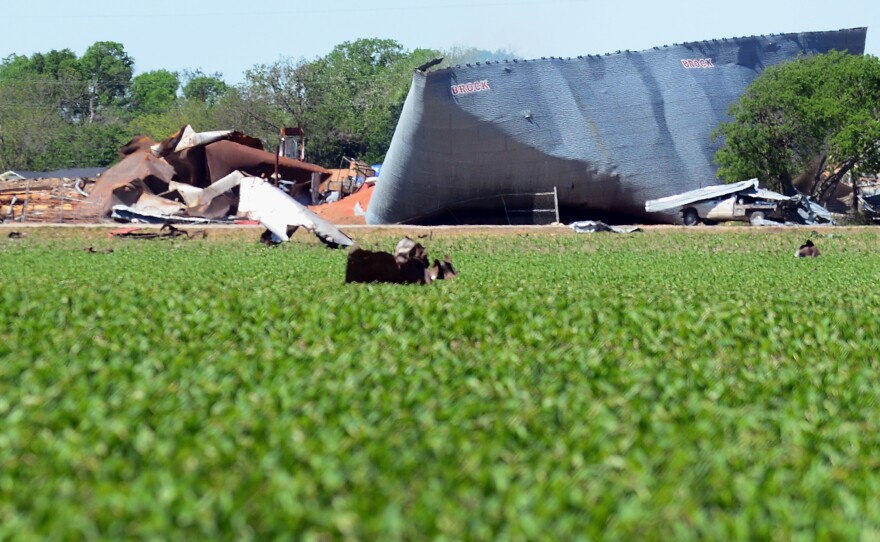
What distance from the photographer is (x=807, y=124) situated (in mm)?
50531

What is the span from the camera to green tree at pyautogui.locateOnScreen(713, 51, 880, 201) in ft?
160

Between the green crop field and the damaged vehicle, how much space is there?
105 feet

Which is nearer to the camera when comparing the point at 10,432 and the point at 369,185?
the point at 10,432

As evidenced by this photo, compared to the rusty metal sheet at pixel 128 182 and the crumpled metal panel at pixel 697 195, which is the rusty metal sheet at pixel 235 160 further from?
the crumpled metal panel at pixel 697 195

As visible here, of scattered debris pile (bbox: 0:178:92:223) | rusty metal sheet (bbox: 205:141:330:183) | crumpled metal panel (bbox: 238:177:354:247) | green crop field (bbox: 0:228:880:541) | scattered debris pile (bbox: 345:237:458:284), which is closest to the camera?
green crop field (bbox: 0:228:880:541)

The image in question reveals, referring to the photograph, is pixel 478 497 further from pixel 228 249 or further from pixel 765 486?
pixel 228 249

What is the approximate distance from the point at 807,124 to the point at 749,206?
15.3 feet

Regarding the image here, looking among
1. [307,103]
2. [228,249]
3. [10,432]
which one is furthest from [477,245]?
[307,103]

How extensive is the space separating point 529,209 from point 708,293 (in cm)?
3581

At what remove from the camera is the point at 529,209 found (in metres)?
54.2

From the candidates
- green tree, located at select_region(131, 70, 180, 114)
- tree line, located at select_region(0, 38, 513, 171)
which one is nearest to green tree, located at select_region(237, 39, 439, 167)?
tree line, located at select_region(0, 38, 513, 171)

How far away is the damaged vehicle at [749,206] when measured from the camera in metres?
49.0

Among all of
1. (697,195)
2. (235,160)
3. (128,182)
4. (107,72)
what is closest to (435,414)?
(697,195)

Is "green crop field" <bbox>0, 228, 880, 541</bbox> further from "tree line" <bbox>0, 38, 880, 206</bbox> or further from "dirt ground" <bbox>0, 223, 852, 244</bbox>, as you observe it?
"tree line" <bbox>0, 38, 880, 206</bbox>
